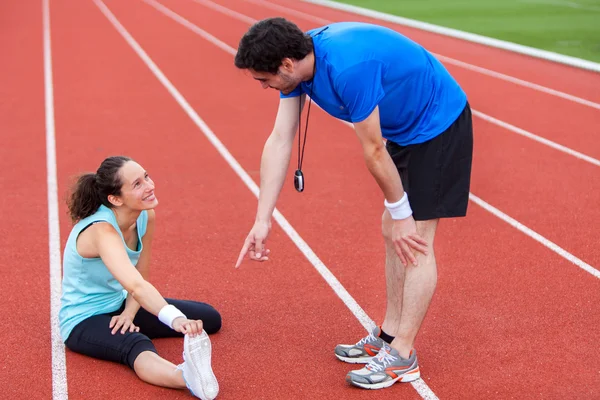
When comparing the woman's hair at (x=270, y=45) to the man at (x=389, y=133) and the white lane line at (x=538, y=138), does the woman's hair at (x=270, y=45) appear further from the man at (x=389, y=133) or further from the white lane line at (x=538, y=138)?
the white lane line at (x=538, y=138)

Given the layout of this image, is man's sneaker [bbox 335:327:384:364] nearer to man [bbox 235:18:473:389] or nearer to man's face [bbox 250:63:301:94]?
man [bbox 235:18:473:389]

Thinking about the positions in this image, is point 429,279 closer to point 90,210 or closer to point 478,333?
point 478,333

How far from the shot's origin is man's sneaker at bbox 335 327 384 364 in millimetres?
4129

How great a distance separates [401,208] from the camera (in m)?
3.58

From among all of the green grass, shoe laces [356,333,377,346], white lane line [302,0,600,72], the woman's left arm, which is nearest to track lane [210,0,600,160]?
white lane line [302,0,600,72]

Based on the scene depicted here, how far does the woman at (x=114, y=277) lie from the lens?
384 centimetres

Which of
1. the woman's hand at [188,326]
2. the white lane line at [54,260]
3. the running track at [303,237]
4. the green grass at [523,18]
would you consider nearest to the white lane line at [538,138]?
the running track at [303,237]

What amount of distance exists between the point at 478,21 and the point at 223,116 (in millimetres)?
9953

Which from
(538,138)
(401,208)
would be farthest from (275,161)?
(538,138)

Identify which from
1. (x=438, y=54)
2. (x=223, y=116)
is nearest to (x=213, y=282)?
(x=223, y=116)

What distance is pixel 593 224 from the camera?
616 centimetres

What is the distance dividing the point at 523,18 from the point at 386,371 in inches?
622

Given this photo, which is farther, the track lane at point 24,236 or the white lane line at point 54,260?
the track lane at point 24,236

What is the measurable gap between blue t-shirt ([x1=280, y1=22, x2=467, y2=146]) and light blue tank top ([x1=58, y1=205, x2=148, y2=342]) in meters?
1.18
